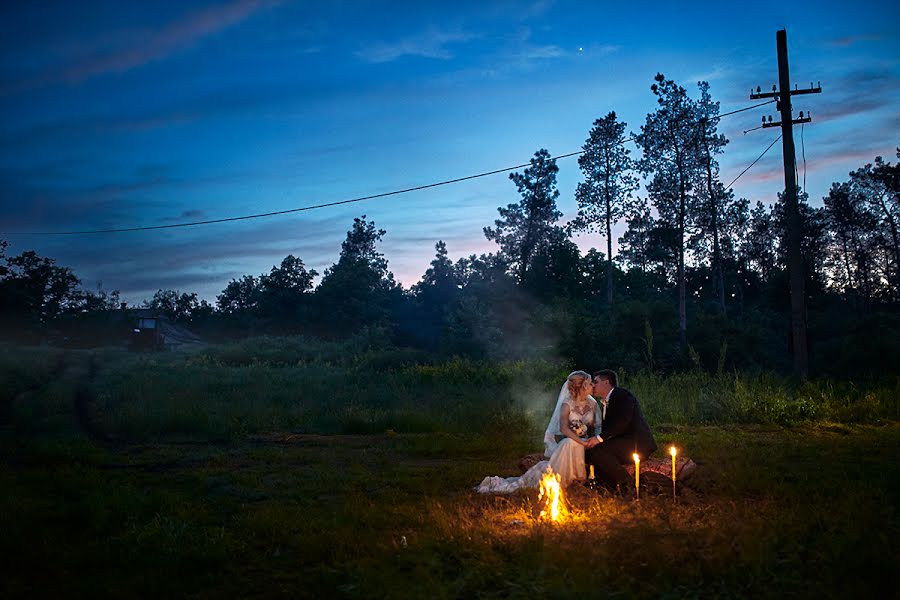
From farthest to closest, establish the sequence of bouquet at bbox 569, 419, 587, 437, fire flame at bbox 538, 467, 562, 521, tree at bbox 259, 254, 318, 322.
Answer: tree at bbox 259, 254, 318, 322 < bouquet at bbox 569, 419, 587, 437 < fire flame at bbox 538, 467, 562, 521

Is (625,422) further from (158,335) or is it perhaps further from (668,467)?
(158,335)

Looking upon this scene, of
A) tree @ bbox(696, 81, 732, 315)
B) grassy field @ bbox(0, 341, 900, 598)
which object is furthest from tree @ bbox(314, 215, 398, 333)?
grassy field @ bbox(0, 341, 900, 598)

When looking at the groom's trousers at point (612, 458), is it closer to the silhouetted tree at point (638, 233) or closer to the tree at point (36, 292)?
the silhouetted tree at point (638, 233)

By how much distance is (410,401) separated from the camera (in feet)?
63.5

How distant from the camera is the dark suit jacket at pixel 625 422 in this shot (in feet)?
27.7

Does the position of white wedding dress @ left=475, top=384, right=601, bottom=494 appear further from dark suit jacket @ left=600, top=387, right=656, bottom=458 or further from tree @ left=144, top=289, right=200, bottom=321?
tree @ left=144, top=289, right=200, bottom=321

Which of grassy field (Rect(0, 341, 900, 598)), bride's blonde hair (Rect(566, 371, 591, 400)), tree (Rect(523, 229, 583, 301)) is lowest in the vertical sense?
grassy field (Rect(0, 341, 900, 598))

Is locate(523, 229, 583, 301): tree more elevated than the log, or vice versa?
locate(523, 229, 583, 301): tree

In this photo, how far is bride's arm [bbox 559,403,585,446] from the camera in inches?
336

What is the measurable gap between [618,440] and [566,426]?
68 centimetres

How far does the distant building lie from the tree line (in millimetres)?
4262

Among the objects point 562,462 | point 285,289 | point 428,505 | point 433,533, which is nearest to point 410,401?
point 562,462

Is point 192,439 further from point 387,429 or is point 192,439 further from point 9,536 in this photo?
point 9,536

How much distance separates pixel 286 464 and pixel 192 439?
13.9 ft
